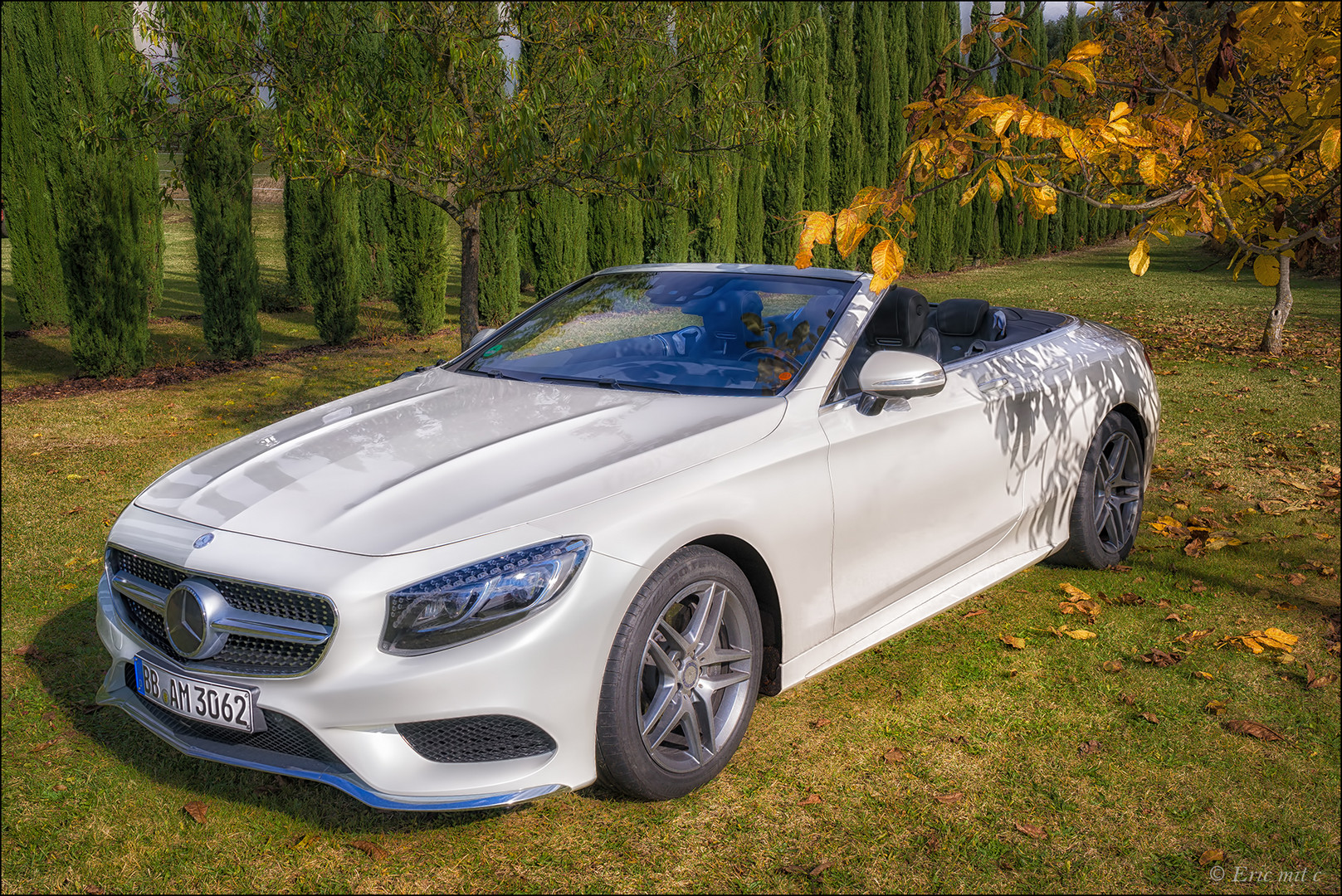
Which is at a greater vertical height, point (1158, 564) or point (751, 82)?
point (751, 82)

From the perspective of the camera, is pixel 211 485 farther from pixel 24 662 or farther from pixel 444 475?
pixel 24 662

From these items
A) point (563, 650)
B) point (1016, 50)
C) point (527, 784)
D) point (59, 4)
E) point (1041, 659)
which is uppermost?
point (59, 4)

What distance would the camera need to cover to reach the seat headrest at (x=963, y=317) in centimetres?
516

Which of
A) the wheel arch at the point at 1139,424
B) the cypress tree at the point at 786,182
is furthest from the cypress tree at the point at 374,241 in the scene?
the wheel arch at the point at 1139,424

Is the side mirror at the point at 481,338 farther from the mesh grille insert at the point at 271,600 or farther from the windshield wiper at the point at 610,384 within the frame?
the mesh grille insert at the point at 271,600

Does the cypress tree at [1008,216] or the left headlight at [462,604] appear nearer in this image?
the left headlight at [462,604]

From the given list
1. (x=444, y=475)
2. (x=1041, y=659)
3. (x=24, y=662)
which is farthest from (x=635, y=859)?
(x=24, y=662)

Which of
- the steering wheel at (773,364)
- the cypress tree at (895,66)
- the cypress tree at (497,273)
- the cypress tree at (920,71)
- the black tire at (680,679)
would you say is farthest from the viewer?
the cypress tree at (920,71)

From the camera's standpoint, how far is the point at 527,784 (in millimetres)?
2756

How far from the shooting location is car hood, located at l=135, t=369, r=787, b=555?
9.42ft

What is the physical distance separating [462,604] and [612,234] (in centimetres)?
1425

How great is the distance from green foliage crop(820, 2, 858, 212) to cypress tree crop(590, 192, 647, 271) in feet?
22.5

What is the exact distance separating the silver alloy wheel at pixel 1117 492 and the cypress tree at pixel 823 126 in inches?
576

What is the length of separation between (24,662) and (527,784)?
2.79m
